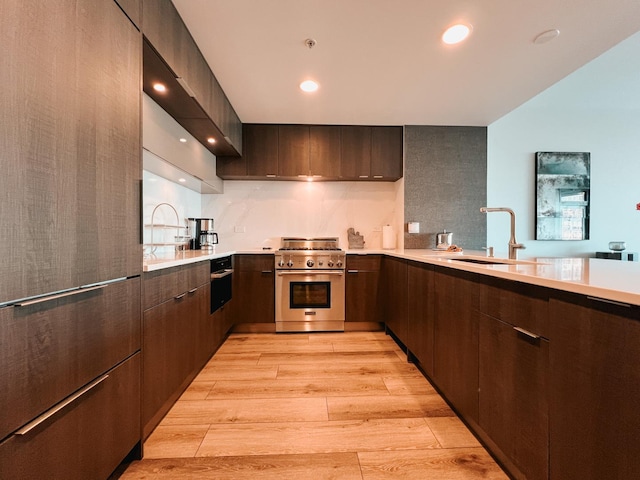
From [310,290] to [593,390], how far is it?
2.55 m

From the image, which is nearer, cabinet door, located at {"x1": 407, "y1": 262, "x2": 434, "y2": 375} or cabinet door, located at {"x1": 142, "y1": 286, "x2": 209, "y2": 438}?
cabinet door, located at {"x1": 142, "y1": 286, "x2": 209, "y2": 438}

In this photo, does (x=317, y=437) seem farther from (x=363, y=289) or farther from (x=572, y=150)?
(x=572, y=150)

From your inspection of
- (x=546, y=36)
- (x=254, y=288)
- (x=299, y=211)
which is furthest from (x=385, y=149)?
(x=254, y=288)

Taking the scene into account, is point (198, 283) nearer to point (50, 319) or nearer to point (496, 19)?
point (50, 319)

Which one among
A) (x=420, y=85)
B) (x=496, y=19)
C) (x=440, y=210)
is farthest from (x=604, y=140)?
(x=496, y=19)

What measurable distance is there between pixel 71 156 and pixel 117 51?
521 mm

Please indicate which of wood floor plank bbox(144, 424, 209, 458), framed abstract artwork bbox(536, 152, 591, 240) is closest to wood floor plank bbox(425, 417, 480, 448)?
wood floor plank bbox(144, 424, 209, 458)

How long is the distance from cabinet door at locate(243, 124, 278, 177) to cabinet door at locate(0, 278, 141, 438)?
2439 millimetres

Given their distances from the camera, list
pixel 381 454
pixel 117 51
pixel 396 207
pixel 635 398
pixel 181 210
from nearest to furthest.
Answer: pixel 635 398
pixel 117 51
pixel 381 454
pixel 181 210
pixel 396 207

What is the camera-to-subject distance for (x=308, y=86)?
2480 millimetres

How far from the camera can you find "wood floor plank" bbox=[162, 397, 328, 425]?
1.62 metres

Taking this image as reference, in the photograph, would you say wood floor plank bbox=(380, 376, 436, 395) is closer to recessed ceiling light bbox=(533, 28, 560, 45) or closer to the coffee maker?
the coffee maker

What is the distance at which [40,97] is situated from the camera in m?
0.79

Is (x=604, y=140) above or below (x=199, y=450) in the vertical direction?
above
